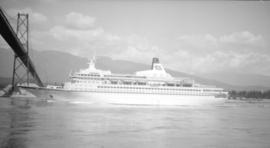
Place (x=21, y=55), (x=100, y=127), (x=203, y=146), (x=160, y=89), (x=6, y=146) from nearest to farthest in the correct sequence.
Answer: (x=6, y=146) < (x=203, y=146) < (x=100, y=127) < (x=21, y=55) < (x=160, y=89)

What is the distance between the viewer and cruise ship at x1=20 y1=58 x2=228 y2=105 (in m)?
39.1

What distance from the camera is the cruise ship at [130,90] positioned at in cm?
3906

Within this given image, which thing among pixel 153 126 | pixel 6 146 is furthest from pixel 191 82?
pixel 6 146

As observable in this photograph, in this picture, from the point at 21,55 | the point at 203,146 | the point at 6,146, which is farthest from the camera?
the point at 21,55

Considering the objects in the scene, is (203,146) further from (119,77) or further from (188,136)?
(119,77)

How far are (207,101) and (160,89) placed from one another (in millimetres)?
8350

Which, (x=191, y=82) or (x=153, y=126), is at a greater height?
(x=191, y=82)

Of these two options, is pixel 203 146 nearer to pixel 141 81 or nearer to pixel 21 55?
pixel 141 81

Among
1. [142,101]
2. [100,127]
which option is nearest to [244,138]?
[100,127]

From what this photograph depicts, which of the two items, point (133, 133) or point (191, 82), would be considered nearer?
point (133, 133)

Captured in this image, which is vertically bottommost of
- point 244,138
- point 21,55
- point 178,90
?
point 244,138

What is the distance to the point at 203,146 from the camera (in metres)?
14.6

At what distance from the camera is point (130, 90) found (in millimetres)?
41594

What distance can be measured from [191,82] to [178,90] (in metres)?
3.22
